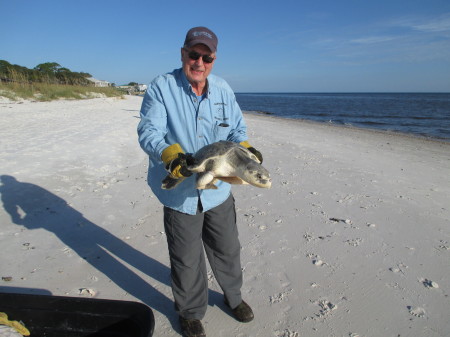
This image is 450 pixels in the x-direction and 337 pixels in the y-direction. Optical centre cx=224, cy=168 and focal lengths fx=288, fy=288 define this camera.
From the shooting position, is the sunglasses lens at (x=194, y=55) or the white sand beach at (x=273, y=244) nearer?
the sunglasses lens at (x=194, y=55)

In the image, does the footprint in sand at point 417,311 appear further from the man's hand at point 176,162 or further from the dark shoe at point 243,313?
the man's hand at point 176,162

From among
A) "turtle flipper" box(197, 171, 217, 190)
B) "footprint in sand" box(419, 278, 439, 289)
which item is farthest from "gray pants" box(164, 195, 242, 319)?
"footprint in sand" box(419, 278, 439, 289)

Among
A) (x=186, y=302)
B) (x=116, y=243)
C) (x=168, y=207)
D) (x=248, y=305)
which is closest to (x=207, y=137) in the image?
(x=168, y=207)

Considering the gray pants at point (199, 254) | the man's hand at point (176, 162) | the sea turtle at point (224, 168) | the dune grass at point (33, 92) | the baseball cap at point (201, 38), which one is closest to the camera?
the man's hand at point (176, 162)

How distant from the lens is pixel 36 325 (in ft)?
7.00

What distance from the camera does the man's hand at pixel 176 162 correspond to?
6.56 feet

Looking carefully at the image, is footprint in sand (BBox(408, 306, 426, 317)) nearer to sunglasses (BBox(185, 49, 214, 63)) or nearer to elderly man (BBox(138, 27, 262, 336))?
elderly man (BBox(138, 27, 262, 336))

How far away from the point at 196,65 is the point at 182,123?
48 cm

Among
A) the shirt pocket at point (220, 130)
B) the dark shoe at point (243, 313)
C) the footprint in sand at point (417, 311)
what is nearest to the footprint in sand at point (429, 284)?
the footprint in sand at point (417, 311)

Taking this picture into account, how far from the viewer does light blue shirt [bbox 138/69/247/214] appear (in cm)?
229

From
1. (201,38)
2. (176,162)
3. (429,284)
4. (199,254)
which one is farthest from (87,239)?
(429,284)

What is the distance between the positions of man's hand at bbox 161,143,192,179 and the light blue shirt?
0.12 metres

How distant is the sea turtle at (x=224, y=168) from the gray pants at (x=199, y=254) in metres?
0.39

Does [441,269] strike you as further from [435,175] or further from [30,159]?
[30,159]
